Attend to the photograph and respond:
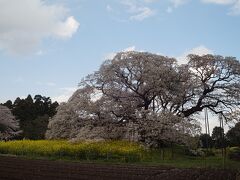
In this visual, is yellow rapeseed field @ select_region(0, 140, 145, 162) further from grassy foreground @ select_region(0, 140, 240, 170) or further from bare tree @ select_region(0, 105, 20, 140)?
bare tree @ select_region(0, 105, 20, 140)

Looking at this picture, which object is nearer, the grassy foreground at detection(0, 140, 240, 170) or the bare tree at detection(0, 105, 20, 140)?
the grassy foreground at detection(0, 140, 240, 170)

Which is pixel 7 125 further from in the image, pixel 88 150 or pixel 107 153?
pixel 107 153

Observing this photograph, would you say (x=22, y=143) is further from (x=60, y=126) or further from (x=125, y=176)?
(x=125, y=176)

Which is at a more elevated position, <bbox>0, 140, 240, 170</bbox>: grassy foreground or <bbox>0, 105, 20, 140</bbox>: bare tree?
<bbox>0, 105, 20, 140</bbox>: bare tree

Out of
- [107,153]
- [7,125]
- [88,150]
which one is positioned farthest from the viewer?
[7,125]

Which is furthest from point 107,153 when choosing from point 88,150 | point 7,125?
point 7,125

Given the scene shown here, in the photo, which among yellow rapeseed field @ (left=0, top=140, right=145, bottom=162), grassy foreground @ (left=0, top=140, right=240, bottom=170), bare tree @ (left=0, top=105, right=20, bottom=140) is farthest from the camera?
bare tree @ (left=0, top=105, right=20, bottom=140)

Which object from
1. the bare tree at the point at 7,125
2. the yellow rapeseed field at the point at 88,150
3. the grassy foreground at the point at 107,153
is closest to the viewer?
the grassy foreground at the point at 107,153

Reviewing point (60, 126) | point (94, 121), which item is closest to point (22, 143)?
point (60, 126)

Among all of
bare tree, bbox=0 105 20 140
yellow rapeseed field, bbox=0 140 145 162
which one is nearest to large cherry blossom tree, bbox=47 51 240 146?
yellow rapeseed field, bbox=0 140 145 162

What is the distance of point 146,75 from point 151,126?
13.6 ft

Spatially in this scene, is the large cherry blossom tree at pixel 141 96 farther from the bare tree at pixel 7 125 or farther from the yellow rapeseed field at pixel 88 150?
the bare tree at pixel 7 125

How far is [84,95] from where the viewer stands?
32.3m

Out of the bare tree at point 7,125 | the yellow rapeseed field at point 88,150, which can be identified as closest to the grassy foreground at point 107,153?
the yellow rapeseed field at point 88,150
